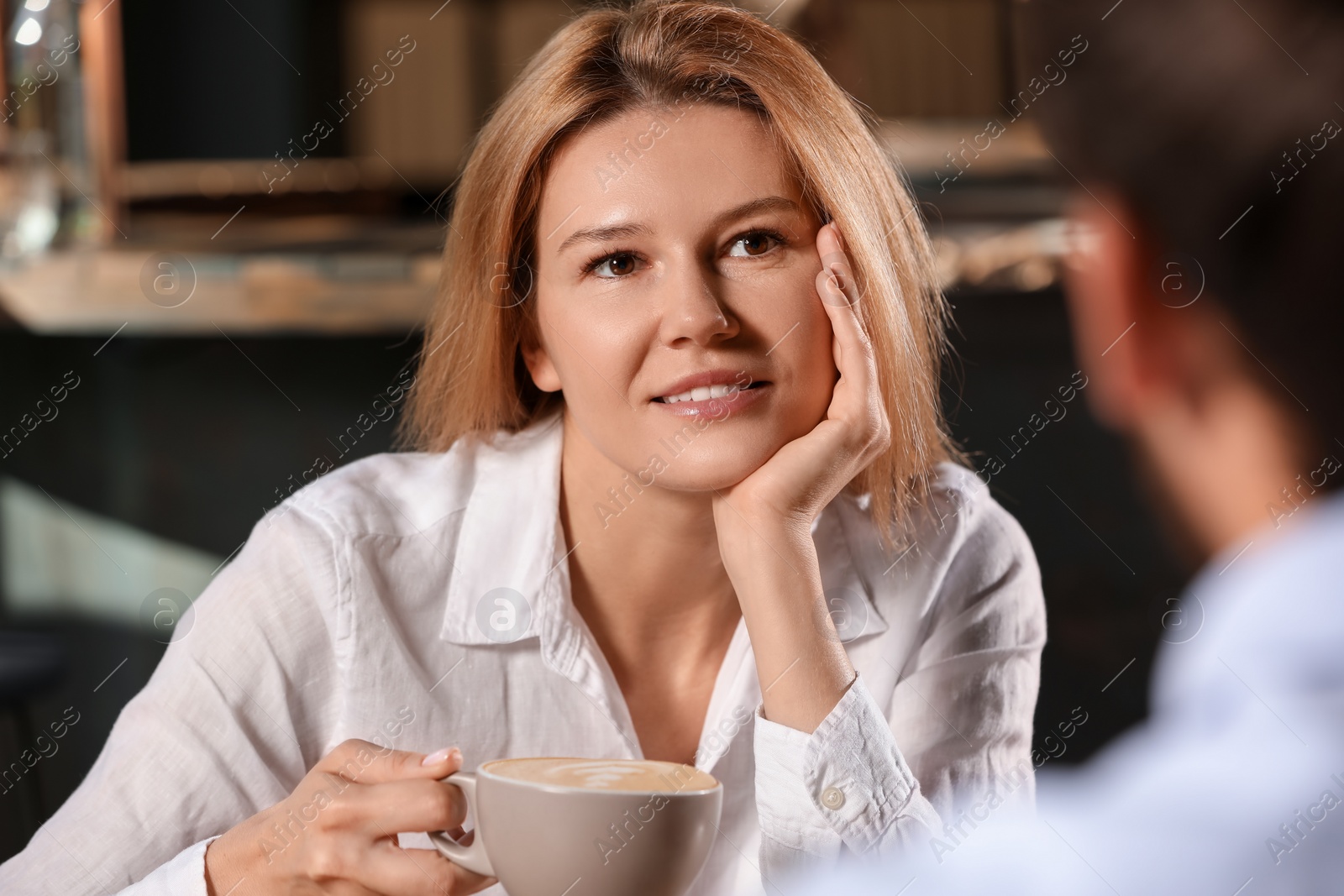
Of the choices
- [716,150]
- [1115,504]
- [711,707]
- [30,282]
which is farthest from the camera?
[1115,504]

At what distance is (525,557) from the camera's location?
116 centimetres

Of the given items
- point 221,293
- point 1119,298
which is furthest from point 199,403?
point 1119,298

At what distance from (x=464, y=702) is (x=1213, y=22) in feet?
2.95

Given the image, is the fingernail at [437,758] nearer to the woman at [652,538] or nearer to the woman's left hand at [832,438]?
the woman at [652,538]

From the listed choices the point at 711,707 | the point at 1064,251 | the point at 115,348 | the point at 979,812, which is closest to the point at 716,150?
the point at 711,707

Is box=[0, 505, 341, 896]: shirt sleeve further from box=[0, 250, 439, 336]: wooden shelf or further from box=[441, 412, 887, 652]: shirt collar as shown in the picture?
box=[0, 250, 439, 336]: wooden shelf

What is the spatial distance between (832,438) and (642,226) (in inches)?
9.3

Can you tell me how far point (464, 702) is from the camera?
43.1 inches

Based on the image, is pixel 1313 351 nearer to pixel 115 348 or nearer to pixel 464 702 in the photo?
pixel 464 702

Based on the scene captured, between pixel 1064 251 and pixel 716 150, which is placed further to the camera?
pixel 1064 251

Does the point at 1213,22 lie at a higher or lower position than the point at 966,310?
lower

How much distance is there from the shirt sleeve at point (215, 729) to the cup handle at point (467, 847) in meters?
0.30

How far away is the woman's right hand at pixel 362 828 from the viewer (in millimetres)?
719

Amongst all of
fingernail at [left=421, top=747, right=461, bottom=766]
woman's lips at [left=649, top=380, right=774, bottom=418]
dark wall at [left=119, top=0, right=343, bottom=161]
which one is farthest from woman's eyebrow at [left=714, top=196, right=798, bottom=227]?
dark wall at [left=119, top=0, right=343, bottom=161]
